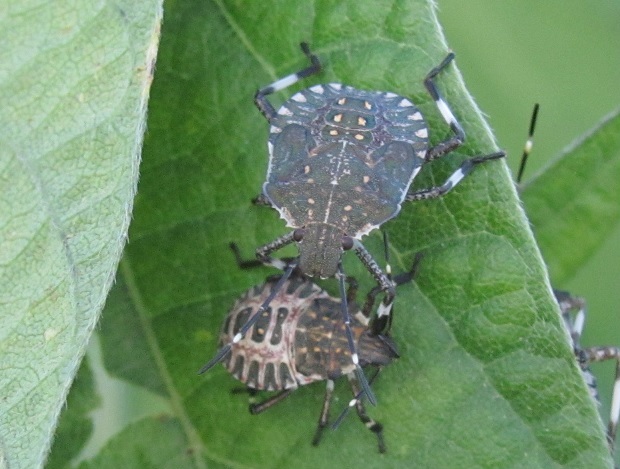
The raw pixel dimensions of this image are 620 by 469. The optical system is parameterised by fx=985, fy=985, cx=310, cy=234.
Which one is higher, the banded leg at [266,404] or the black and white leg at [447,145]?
the black and white leg at [447,145]

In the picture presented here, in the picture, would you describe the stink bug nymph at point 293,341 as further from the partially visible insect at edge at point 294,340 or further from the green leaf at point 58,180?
the green leaf at point 58,180

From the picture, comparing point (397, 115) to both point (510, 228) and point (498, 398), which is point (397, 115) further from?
point (498, 398)

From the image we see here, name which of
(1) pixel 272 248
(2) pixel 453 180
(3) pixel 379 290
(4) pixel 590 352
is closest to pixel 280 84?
(1) pixel 272 248

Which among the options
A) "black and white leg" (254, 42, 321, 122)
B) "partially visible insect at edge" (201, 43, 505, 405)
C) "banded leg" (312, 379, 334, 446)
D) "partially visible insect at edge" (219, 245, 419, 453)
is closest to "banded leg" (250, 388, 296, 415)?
"partially visible insect at edge" (219, 245, 419, 453)

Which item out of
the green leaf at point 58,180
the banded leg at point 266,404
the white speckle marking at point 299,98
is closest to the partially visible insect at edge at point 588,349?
the white speckle marking at point 299,98

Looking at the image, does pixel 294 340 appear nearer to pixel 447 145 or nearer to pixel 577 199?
pixel 447 145

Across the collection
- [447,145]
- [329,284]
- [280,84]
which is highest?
[280,84]
